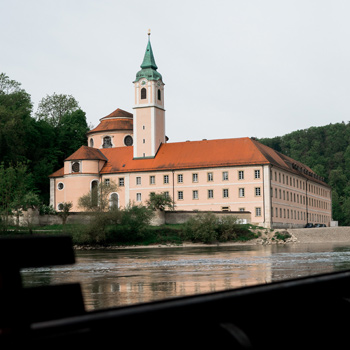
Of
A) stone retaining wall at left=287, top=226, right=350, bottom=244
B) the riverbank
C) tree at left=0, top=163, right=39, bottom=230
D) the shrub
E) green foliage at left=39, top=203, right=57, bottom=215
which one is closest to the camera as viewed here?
tree at left=0, top=163, right=39, bottom=230

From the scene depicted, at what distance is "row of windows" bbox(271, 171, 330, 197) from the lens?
3388 inches

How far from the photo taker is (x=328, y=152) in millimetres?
145750

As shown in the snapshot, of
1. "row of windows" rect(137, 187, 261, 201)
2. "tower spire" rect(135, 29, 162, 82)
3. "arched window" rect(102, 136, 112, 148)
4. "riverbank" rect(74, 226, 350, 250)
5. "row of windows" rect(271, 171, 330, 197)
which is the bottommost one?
"riverbank" rect(74, 226, 350, 250)

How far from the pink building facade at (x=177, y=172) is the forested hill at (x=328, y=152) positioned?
3833cm

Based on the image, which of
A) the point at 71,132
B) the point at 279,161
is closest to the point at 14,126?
the point at 71,132

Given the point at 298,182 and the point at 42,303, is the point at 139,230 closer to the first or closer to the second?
the point at 298,182

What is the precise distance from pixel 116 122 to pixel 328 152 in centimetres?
6594

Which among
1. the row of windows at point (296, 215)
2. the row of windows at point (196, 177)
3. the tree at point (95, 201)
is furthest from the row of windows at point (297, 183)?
the tree at point (95, 201)

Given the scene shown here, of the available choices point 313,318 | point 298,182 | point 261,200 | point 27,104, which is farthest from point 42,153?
point 313,318

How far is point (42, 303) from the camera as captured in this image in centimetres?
272

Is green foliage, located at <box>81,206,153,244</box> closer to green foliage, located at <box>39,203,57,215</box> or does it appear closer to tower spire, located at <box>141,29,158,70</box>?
green foliage, located at <box>39,203,57,215</box>

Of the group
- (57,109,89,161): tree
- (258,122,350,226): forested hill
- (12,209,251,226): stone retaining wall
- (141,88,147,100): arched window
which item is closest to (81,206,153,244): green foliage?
(12,209,251,226): stone retaining wall

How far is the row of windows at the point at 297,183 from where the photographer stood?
86.1 meters

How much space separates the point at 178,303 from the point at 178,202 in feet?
270
